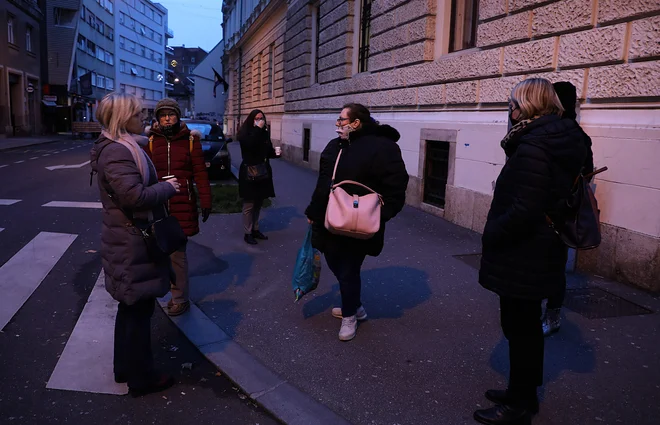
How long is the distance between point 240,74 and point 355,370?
108 feet

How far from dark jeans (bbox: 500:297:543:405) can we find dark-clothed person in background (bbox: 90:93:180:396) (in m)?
1.95

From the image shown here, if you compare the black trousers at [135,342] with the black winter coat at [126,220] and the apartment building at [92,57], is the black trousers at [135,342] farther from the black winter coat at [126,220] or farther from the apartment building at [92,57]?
the apartment building at [92,57]

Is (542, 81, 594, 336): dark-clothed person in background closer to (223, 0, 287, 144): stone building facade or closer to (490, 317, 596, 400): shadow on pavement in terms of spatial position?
(490, 317, 596, 400): shadow on pavement

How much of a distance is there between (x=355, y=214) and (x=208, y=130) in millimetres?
12894

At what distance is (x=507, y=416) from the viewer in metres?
2.89

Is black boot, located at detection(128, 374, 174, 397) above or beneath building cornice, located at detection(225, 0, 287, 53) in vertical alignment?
beneath

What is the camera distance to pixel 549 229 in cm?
272

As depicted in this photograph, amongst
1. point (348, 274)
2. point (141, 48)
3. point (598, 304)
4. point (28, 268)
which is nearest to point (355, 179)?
point (348, 274)

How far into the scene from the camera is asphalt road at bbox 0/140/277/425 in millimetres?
3027

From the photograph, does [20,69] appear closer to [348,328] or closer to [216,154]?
[216,154]

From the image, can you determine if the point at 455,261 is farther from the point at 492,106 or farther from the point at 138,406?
the point at 138,406

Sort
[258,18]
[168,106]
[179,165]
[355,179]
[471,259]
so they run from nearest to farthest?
[355,179] < [168,106] < [179,165] < [471,259] < [258,18]

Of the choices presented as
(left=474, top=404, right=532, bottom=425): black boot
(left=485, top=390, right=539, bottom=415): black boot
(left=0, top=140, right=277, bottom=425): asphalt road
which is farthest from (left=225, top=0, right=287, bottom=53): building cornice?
(left=474, top=404, right=532, bottom=425): black boot

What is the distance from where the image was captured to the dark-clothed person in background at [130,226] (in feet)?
9.61
